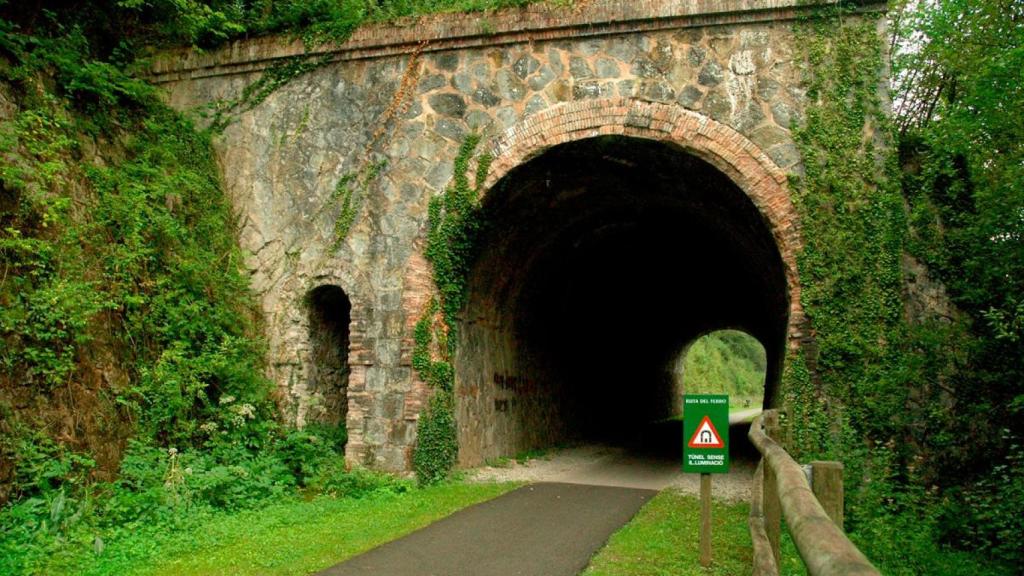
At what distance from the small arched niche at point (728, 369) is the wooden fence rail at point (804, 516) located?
33.3 m

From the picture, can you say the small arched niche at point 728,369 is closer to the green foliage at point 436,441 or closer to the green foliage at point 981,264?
the green foliage at point 436,441

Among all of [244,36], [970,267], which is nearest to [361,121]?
[244,36]

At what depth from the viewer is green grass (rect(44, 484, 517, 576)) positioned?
6.40m

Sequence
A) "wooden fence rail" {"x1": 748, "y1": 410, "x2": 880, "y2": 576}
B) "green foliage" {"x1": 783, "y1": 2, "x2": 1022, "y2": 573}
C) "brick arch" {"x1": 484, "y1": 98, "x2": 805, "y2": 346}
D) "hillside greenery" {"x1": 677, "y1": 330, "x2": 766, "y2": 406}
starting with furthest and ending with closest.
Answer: "hillside greenery" {"x1": 677, "y1": 330, "x2": 766, "y2": 406} → "brick arch" {"x1": 484, "y1": 98, "x2": 805, "y2": 346} → "green foliage" {"x1": 783, "y1": 2, "x2": 1022, "y2": 573} → "wooden fence rail" {"x1": 748, "y1": 410, "x2": 880, "y2": 576}

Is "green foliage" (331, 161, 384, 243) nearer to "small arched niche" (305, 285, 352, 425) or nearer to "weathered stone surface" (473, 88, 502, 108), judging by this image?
"small arched niche" (305, 285, 352, 425)

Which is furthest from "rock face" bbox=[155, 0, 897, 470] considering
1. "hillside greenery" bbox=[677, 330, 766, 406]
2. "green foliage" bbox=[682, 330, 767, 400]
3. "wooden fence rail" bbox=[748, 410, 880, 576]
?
"green foliage" bbox=[682, 330, 767, 400]

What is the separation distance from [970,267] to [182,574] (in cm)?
831

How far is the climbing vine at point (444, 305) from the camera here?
35.2 feet

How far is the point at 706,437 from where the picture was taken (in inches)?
268

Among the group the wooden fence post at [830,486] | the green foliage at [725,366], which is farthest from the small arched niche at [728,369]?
the wooden fence post at [830,486]

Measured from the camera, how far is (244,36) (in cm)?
1206

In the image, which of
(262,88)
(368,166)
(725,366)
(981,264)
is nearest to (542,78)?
(368,166)

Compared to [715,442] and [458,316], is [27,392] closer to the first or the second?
[458,316]

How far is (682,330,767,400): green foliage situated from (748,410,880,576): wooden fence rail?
34.5 m
